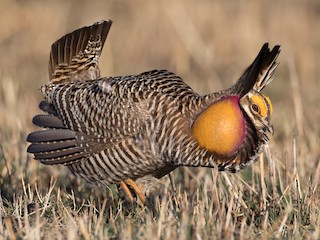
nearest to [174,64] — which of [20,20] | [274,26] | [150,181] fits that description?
[274,26]

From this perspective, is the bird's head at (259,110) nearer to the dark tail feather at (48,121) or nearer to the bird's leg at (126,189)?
the bird's leg at (126,189)

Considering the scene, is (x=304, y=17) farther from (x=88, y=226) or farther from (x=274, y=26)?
(x=88, y=226)

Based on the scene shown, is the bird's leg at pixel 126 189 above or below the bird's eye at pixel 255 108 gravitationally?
below

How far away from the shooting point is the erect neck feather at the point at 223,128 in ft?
14.0

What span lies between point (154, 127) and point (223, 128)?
0.38 meters

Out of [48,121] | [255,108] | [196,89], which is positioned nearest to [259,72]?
[255,108]

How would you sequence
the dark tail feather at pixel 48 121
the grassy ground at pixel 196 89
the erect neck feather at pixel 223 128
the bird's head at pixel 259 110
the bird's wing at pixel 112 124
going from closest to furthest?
the grassy ground at pixel 196 89, the bird's head at pixel 259 110, the erect neck feather at pixel 223 128, the bird's wing at pixel 112 124, the dark tail feather at pixel 48 121

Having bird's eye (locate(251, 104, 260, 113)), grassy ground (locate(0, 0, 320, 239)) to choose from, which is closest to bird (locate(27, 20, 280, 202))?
bird's eye (locate(251, 104, 260, 113))

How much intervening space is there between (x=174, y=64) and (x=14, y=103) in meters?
3.34

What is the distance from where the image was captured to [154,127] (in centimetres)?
438

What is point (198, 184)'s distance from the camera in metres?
4.95

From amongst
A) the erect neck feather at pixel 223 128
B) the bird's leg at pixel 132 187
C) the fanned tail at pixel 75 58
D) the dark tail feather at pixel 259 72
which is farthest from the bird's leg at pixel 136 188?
the fanned tail at pixel 75 58

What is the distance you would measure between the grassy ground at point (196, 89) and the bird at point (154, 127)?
17 centimetres

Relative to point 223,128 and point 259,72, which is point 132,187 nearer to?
point 223,128
